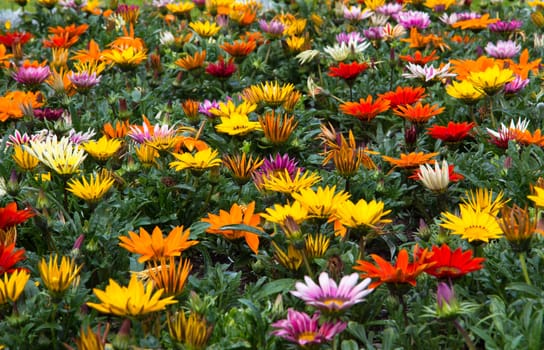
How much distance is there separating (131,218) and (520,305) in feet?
4.51

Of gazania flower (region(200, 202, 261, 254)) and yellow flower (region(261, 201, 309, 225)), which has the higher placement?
yellow flower (region(261, 201, 309, 225))

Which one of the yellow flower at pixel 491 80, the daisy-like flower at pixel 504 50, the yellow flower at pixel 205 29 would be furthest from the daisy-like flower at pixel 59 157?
the daisy-like flower at pixel 504 50

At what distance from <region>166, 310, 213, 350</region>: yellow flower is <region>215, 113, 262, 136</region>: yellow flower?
52.3 inches

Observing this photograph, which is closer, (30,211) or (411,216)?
(30,211)

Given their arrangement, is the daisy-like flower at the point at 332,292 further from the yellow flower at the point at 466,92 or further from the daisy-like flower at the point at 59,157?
the yellow flower at the point at 466,92

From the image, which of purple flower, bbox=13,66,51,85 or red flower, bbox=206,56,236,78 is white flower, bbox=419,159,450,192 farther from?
purple flower, bbox=13,66,51,85

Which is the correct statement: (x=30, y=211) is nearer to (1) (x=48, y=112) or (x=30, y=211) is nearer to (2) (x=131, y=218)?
(2) (x=131, y=218)

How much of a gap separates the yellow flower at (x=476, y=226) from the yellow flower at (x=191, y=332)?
751 millimetres

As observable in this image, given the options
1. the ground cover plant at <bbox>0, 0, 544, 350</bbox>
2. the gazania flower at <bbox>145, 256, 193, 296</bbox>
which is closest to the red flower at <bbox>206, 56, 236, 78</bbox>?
the ground cover plant at <bbox>0, 0, 544, 350</bbox>

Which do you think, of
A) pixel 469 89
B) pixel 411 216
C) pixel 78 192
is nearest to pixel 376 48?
pixel 469 89

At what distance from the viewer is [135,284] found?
1.87 metres

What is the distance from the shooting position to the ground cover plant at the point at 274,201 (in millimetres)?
1992

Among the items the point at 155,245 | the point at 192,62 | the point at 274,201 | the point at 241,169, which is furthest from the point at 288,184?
the point at 192,62

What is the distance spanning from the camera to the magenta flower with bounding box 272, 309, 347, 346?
1.75m
